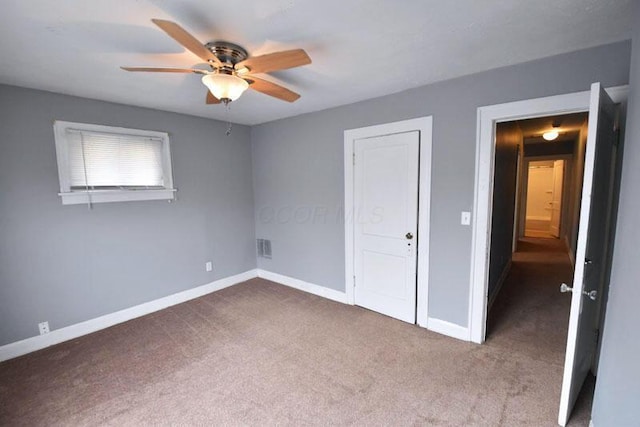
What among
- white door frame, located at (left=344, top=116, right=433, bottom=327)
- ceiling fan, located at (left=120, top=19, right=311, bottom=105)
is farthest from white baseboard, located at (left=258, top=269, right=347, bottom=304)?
ceiling fan, located at (left=120, top=19, right=311, bottom=105)

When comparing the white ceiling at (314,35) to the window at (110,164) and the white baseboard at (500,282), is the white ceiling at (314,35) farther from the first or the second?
the white baseboard at (500,282)

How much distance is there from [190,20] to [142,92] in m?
1.49

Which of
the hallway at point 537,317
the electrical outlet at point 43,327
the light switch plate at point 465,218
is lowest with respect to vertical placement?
the hallway at point 537,317

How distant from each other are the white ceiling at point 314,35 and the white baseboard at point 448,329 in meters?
2.23

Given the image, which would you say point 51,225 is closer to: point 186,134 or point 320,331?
point 186,134

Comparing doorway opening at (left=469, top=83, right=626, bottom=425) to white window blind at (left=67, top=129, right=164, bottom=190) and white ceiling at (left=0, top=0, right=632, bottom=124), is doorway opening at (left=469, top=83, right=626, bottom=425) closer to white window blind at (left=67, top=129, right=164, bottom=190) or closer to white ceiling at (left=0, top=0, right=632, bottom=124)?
white ceiling at (left=0, top=0, right=632, bottom=124)

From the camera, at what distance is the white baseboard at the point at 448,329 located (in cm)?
258

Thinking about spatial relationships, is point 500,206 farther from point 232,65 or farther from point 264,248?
point 232,65

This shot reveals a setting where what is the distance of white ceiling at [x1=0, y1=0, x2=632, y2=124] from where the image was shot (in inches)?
56.4

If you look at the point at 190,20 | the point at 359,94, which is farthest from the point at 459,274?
the point at 190,20

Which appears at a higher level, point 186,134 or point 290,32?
point 290,32

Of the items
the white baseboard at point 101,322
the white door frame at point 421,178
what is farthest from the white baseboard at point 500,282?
the white baseboard at point 101,322

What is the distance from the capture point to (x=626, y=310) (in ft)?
4.09

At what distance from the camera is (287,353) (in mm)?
2441
